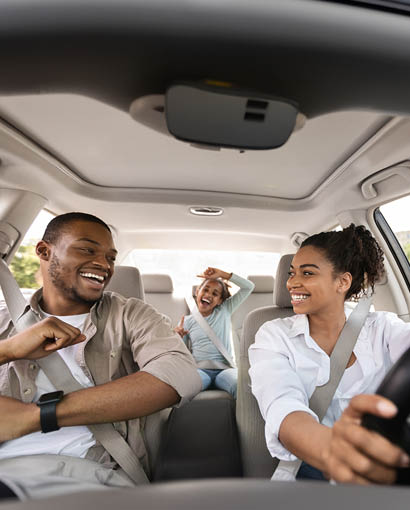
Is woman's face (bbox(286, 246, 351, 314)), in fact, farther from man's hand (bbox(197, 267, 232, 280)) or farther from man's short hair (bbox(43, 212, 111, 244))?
man's hand (bbox(197, 267, 232, 280))

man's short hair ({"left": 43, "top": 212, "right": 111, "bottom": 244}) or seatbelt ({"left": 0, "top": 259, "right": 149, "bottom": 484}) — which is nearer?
seatbelt ({"left": 0, "top": 259, "right": 149, "bottom": 484})

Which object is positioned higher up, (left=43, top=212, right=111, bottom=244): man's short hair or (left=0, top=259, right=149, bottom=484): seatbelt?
(left=43, top=212, right=111, bottom=244): man's short hair

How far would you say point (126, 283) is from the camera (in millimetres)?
2275

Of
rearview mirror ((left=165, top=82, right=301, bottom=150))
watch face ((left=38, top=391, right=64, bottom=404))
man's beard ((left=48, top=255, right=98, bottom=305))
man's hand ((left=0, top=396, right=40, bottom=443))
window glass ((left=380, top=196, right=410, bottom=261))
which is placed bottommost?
man's hand ((left=0, top=396, right=40, bottom=443))

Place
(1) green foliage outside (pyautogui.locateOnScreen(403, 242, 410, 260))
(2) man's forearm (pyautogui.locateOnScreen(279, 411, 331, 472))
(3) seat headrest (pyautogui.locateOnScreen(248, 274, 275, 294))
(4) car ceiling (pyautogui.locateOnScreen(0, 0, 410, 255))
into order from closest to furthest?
(4) car ceiling (pyautogui.locateOnScreen(0, 0, 410, 255)) < (2) man's forearm (pyautogui.locateOnScreen(279, 411, 331, 472)) < (1) green foliage outside (pyautogui.locateOnScreen(403, 242, 410, 260)) < (3) seat headrest (pyautogui.locateOnScreen(248, 274, 275, 294))

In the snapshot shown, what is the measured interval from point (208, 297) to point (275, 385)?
2264 mm

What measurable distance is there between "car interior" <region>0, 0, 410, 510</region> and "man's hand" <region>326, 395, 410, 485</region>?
80mm

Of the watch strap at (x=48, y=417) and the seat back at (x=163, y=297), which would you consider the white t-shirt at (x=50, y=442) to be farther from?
the seat back at (x=163, y=297)

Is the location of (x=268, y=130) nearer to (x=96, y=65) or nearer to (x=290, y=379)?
(x=96, y=65)

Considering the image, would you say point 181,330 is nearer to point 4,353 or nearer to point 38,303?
point 38,303

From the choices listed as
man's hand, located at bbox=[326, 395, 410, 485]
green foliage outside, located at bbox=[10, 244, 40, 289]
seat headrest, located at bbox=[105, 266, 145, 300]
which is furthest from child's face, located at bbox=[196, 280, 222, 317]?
man's hand, located at bbox=[326, 395, 410, 485]

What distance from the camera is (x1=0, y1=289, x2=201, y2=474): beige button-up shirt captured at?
4.38ft

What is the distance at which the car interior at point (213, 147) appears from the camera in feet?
1.50

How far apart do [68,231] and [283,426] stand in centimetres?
110
